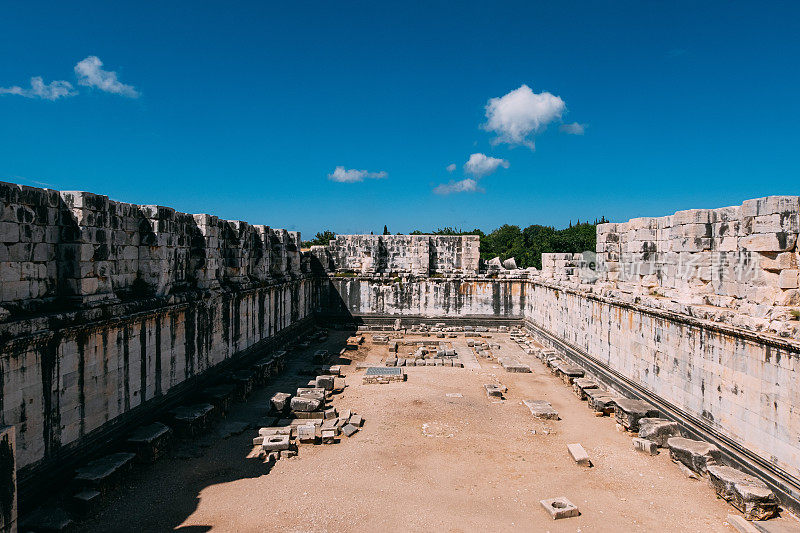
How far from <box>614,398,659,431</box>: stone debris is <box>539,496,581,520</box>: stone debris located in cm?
359

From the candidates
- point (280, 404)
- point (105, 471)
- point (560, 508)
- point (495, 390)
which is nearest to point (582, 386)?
point (495, 390)

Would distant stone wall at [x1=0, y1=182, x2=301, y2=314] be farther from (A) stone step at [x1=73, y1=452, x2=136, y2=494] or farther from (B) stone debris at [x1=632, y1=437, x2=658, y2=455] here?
(B) stone debris at [x1=632, y1=437, x2=658, y2=455]

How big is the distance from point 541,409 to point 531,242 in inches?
2110

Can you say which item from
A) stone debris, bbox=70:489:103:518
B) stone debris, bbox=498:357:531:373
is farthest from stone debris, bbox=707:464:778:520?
stone debris, bbox=70:489:103:518

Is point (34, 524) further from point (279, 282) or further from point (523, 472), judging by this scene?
point (279, 282)

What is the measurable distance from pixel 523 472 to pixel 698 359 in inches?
154

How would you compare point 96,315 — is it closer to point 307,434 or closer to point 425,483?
point 307,434

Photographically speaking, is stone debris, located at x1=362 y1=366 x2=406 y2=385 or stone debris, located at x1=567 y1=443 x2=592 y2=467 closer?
stone debris, located at x1=567 y1=443 x2=592 y2=467

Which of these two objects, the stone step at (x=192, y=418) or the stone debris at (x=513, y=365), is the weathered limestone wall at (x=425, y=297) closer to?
the stone debris at (x=513, y=365)

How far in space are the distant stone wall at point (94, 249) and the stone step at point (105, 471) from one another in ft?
7.84

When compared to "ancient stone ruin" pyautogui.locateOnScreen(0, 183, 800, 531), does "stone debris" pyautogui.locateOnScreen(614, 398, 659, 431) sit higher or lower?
lower

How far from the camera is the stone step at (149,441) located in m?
7.52

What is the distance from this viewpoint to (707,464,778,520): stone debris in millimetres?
6145

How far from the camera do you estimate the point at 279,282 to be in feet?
53.7
